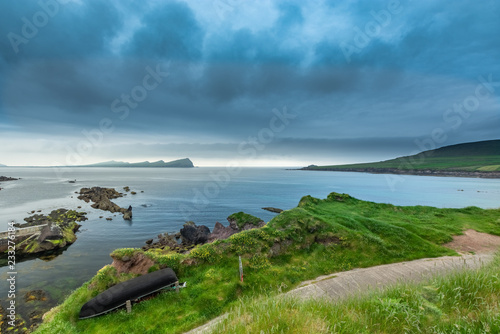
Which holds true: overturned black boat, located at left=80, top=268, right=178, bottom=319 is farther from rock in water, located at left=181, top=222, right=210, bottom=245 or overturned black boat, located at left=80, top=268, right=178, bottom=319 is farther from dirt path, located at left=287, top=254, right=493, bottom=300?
rock in water, located at left=181, top=222, right=210, bottom=245

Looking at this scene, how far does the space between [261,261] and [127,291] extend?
1032 cm

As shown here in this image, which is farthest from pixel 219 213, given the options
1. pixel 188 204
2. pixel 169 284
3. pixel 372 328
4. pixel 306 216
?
pixel 372 328

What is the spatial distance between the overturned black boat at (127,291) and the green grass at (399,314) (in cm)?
1090

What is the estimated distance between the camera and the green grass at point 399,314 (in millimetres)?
4980

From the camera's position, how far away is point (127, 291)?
1377 centimetres

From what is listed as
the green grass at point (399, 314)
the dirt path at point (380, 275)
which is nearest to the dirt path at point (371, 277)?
the dirt path at point (380, 275)

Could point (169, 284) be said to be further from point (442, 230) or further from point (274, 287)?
point (442, 230)

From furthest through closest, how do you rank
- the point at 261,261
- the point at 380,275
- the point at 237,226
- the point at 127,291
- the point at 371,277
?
1. the point at 237,226
2. the point at 261,261
3. the point at 380,275
4. the point at 371,277
5. the point at 127,291

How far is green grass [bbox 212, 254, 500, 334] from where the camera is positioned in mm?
4980

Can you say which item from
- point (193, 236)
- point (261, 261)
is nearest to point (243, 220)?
point (193, 236)

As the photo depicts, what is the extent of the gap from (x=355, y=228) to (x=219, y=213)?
45.5 meters

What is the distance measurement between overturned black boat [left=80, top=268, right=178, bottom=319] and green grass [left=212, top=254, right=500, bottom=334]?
35.8 ft

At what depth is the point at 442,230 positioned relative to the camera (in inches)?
1005

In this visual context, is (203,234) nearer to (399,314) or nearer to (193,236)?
(193,236)
